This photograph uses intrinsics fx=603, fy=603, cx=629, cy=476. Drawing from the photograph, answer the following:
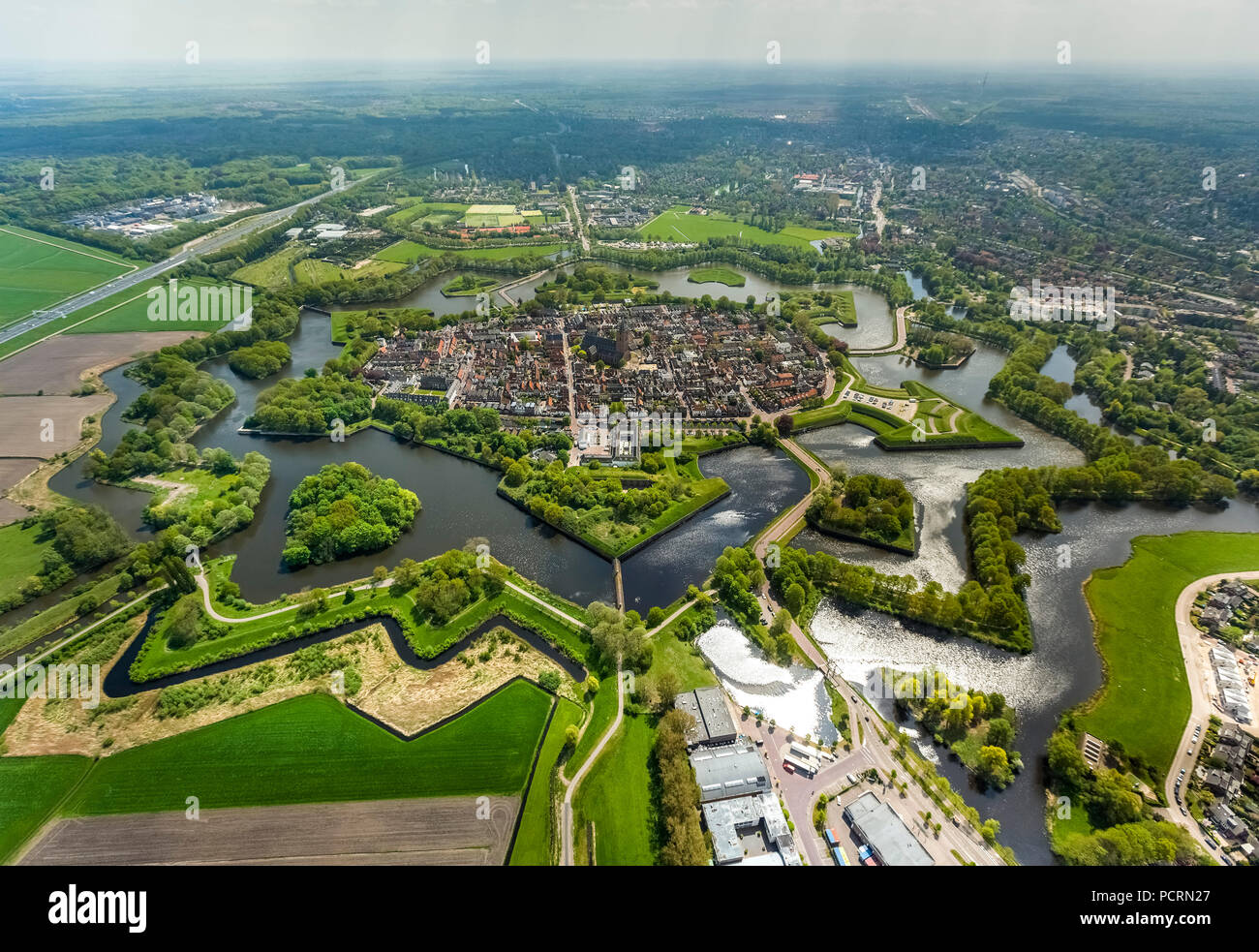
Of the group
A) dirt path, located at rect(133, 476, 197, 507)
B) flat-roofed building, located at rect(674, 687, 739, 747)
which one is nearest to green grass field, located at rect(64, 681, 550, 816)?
flat-roofed building, located at rect(674, 687, 739, 747)

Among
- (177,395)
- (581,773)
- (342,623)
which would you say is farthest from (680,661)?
(177,395)

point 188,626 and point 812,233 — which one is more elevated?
point 812,233

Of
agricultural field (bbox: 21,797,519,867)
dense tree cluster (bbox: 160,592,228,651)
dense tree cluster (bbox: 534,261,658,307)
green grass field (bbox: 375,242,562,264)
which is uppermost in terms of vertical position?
green grass field (bbox: 375,242,562,264)

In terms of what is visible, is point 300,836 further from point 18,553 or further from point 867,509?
point 867,509

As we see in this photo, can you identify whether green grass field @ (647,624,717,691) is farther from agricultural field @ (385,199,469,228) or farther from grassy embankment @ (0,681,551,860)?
agricultural field @ (385,199,469,228)

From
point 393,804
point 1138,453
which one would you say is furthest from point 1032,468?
point 393,804

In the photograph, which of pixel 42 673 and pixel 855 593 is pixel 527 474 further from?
pixel 42 673

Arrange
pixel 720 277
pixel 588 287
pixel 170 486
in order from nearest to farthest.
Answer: pixel 170 486 → pixel 588 287 → pixel 720 277
